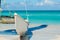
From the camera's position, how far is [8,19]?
15.5 metres

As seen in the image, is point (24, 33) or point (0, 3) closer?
point (24, 33)

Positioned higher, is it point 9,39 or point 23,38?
point 23,38

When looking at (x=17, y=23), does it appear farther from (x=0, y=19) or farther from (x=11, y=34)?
(x=0, y=19)

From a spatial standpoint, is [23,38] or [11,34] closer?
[23,38]

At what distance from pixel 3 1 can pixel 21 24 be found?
13819mm

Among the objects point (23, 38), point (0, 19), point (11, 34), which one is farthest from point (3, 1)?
point (23, 38)

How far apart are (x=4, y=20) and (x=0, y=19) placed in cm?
76

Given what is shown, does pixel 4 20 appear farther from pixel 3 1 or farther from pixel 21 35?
pixel 21 35

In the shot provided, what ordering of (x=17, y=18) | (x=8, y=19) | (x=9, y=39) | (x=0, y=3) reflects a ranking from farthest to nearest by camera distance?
1. (x=0, y=3)
2. (x=8, y=19)
3. (x=9, y=39)
4. (x=17, y=18)

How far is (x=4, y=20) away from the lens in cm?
1584

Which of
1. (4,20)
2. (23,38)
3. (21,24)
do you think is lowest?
(4,20)

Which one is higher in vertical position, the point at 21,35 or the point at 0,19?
the point at 21,35

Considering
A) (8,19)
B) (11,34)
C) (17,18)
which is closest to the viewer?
(17,18)

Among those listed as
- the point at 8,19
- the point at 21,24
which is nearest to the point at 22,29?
the point at 21,24
